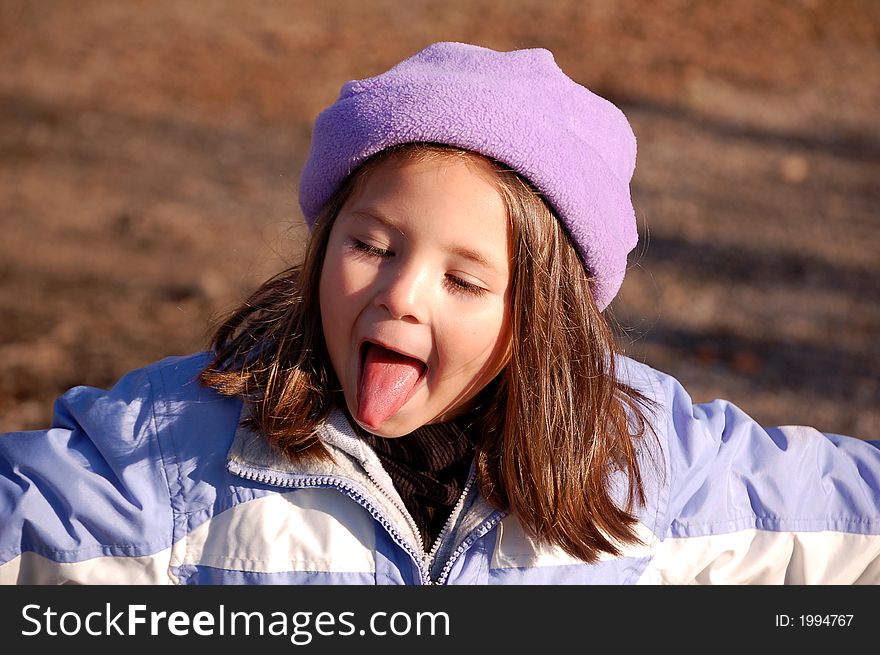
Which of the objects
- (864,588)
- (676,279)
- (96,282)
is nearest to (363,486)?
(864,588)

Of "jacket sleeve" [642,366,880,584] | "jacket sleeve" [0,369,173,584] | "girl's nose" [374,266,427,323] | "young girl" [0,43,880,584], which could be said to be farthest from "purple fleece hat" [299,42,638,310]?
"jacket sleeve" [0,369,173,584]

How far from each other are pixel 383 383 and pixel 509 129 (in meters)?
0.48

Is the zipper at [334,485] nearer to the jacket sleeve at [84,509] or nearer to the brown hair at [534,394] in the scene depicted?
the brown hair at [534,394]

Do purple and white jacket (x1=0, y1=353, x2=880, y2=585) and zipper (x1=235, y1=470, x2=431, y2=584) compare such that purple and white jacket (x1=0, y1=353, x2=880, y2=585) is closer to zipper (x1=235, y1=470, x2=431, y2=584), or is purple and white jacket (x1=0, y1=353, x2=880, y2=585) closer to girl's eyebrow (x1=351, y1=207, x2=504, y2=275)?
zipper (x1=235, y1=470, x2=431, y2=584)

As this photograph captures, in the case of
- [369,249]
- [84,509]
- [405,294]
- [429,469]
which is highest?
[369,249]

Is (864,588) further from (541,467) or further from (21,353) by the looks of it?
(21,353)

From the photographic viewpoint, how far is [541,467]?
2023mm

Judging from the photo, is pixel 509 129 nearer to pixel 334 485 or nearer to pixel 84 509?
pixel 334 485

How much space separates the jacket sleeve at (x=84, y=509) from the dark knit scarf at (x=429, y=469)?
1.41 feet

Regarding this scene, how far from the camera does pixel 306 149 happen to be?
5.68 m

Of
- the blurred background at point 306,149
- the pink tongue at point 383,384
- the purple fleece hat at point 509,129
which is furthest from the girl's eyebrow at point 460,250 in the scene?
the blurred background at point 306,149

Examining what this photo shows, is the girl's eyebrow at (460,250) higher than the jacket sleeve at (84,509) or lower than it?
higher

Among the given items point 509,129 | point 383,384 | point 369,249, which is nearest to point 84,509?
point 383,384

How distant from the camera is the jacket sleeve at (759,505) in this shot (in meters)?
2.16
